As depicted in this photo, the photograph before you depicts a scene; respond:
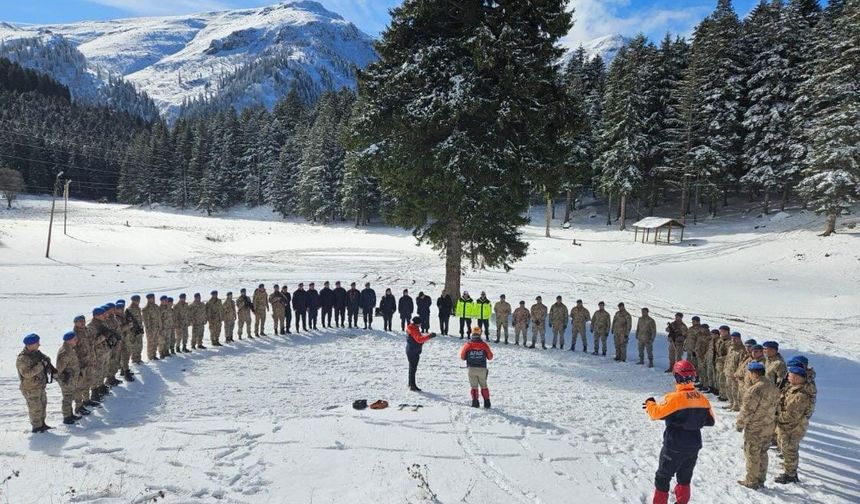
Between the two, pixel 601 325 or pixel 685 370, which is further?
pixel 601 325

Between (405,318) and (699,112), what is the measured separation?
125ft

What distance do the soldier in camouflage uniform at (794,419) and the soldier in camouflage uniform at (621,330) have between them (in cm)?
794

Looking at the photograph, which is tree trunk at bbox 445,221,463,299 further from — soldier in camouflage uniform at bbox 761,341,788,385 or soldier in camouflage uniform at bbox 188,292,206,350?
soldier in camouflage uniform at bbox 761,341,788,385

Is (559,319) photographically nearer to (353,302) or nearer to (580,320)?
(580,320)

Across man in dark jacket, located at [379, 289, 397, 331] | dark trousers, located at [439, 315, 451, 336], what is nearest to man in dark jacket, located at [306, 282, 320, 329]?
man in dark jacket, located at [379, 289, 397, 331]

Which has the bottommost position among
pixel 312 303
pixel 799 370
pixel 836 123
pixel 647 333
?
Result: pixel 312 303

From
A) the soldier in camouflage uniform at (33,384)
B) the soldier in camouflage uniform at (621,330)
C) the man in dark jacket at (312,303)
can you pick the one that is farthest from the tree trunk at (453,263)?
the soldier in camouflage uniform at (33,384)

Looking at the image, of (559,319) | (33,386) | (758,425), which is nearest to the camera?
(758,425)

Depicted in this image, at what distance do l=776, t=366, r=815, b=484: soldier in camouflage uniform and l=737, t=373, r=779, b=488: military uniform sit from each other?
0.29 metres

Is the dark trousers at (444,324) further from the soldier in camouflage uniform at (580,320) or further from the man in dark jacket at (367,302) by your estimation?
the soldier in camouflage uniform at (580,320)

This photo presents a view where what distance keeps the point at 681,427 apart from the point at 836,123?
37812 mm

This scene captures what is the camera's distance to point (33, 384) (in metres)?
8.30

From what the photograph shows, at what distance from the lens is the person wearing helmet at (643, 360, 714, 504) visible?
631 centimetres

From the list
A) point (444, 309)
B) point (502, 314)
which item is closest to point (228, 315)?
point (444, 309)
